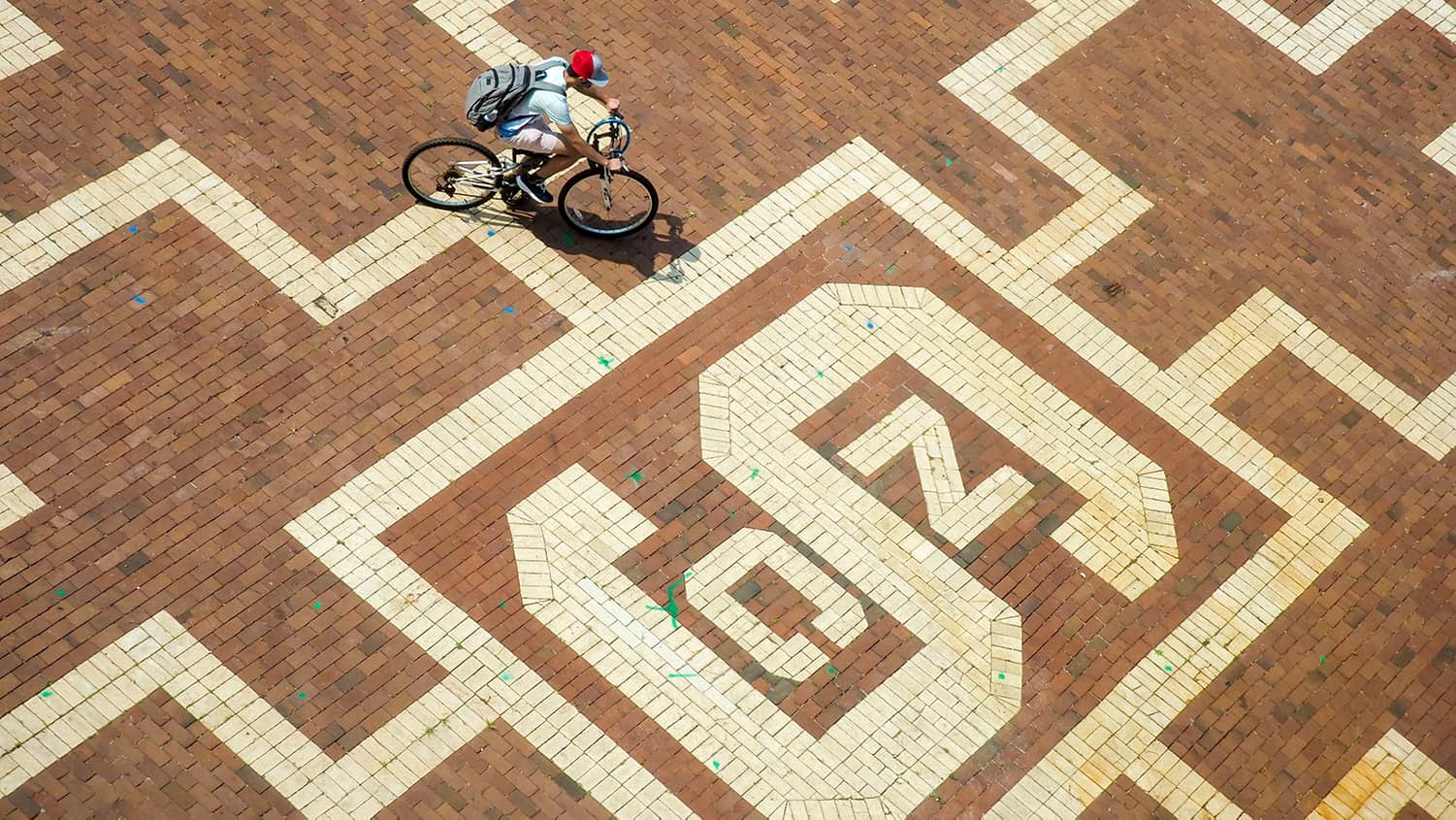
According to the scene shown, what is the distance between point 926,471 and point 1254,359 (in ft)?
11.5

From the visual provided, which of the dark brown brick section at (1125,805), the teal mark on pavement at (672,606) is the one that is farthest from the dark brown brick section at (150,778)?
the dark brown brick section at (1125,805)

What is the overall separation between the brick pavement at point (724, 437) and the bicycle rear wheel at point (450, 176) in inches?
9.0

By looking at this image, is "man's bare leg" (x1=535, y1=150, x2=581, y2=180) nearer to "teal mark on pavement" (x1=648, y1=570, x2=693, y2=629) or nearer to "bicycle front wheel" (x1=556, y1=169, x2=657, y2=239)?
"bicycle front wheel" (x1=556, y1=169, x2=657, y2=239)

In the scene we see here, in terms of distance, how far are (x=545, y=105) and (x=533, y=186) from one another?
103 centimetres

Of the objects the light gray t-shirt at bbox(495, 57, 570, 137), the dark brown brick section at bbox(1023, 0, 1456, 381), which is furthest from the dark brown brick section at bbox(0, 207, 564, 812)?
the dark brown brick section at bbox(1023, 0, 1456, 381)

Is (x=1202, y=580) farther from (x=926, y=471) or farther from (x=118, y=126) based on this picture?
(x=118, y=126)

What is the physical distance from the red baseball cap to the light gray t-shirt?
0.16m

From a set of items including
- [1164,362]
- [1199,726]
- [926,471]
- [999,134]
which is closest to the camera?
[1199,726]

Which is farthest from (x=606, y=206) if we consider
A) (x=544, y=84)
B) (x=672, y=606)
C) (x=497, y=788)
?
(x=497, y=788)

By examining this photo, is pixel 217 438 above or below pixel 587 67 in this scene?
below

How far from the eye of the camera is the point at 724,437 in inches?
435

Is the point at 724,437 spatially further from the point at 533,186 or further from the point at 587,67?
the point at 587,67

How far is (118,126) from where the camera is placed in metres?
11.8

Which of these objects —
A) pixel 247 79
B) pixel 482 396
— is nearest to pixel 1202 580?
pixel 482 396
